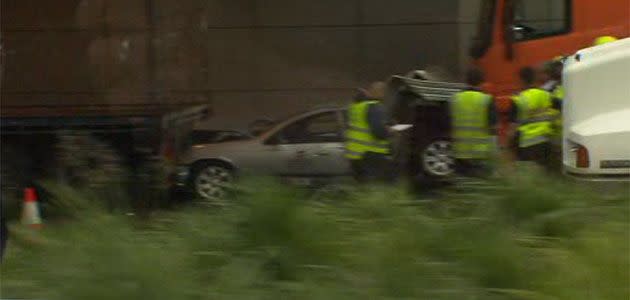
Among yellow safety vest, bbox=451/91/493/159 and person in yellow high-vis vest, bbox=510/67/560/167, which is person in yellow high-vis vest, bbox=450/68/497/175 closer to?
yellow safety vest, bbox=451/91/493/159

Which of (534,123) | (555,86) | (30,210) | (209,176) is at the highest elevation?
(555,86)

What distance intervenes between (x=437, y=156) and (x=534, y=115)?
248 cm

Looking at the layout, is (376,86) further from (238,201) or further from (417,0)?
(417,0)

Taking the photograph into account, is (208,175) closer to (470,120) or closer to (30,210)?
(470,120)

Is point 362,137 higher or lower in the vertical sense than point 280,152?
higher

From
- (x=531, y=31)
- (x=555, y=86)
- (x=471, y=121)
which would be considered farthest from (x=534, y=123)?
(x=531, y=31)

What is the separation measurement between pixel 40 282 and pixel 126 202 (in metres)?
1.85

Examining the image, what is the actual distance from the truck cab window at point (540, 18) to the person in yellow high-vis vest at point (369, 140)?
8.54ft

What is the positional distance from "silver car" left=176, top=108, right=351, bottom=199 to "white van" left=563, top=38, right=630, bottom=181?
4.04 metres

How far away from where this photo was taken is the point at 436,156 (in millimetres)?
12539

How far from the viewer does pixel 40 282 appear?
15.5 ft

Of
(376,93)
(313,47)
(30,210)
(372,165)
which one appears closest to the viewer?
(30,210)

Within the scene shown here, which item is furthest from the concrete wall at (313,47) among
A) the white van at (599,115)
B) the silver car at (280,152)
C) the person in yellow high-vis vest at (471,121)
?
the white van at (599,115)

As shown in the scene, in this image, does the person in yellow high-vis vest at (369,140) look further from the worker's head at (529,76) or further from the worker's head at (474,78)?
the worker's head at (529,76)
